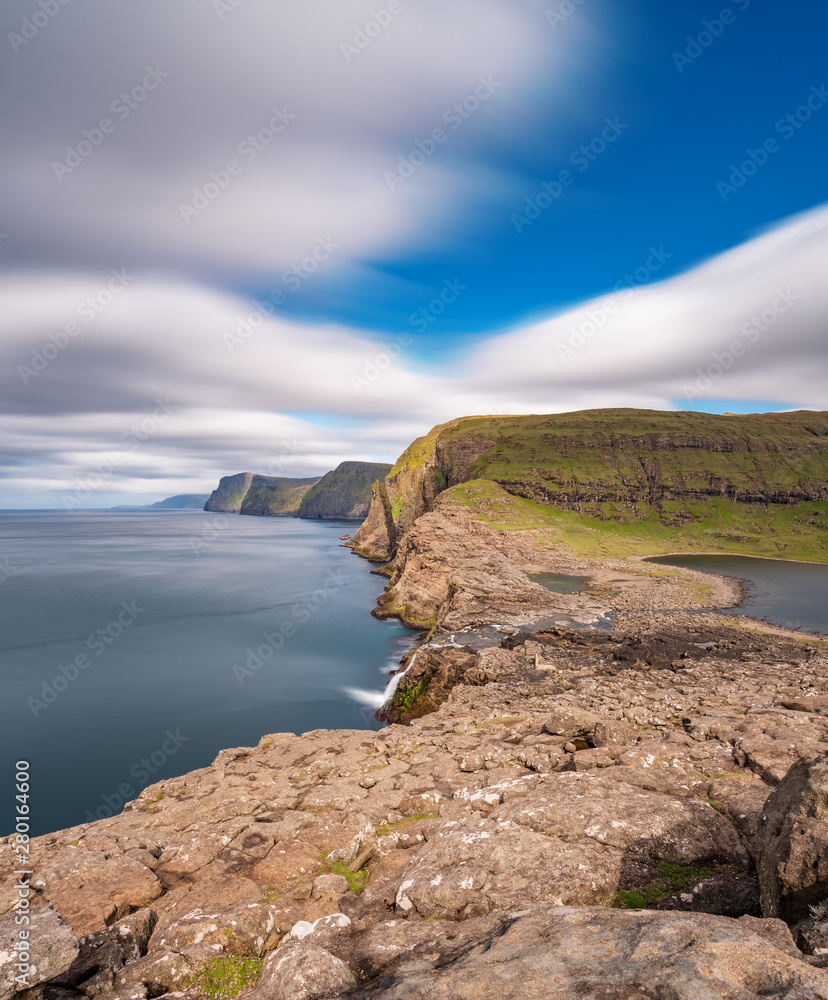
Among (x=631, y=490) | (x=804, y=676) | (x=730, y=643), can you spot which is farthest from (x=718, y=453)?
(x=804, y=676)

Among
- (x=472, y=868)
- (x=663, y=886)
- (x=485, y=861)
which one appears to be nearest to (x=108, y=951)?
(x=472, y=868)

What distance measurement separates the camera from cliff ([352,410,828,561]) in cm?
14450

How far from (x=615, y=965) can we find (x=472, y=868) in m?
4.76

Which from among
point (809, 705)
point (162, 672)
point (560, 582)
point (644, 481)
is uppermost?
point (644, 481)

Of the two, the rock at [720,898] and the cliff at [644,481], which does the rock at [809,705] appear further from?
the cliff at [644,481]

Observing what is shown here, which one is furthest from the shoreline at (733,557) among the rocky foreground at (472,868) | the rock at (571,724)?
the rocky foreground at (472,868)

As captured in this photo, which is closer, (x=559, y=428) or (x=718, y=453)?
(x=718, y=453)

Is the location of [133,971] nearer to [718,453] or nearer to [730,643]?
[730,643]

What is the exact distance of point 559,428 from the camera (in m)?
192

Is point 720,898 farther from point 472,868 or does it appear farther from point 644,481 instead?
point 644,481

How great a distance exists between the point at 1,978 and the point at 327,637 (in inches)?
2375

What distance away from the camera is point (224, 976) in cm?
766

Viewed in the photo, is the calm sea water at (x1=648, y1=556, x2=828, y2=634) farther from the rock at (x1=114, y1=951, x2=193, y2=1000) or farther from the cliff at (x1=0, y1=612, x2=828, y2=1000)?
the rock at (x1=114, y1=951, x2=193, y2=1000)

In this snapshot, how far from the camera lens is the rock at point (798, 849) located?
628 cm
